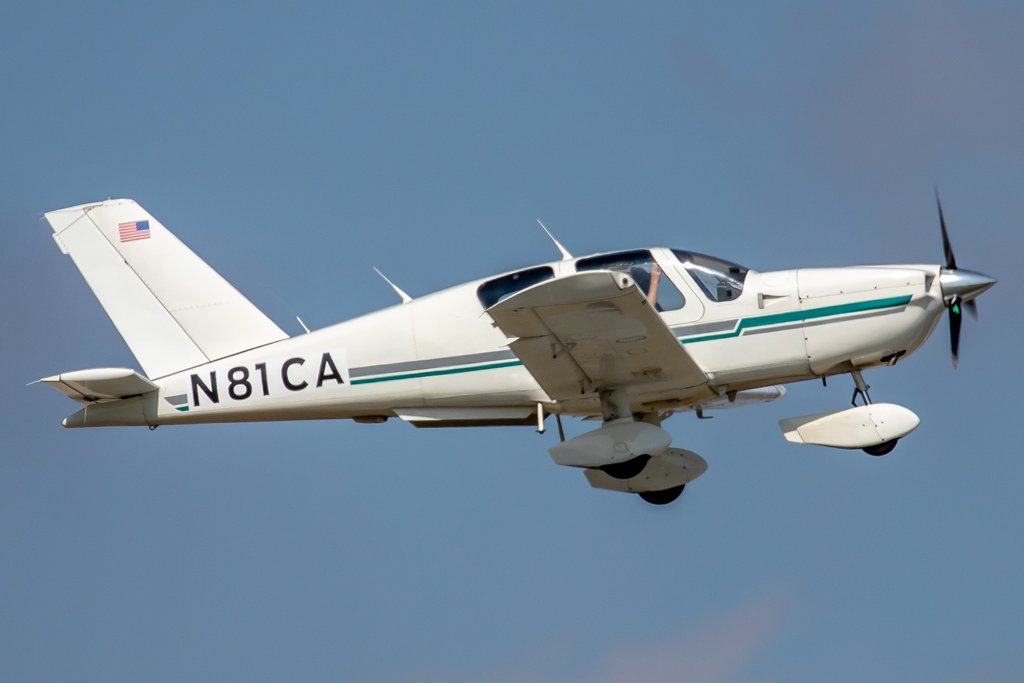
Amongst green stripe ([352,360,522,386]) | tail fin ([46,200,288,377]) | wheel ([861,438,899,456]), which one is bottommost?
wheel ([861,438,899,456])

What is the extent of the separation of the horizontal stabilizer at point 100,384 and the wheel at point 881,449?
6967 mm

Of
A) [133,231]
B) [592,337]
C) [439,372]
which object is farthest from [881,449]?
[133,231]

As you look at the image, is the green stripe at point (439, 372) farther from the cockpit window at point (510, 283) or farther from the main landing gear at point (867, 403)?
the main landing gear at point (867, 403)

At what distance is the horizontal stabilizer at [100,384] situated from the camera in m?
14.6

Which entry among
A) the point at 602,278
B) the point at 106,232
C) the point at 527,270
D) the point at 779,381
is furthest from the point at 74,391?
the point at 779,381

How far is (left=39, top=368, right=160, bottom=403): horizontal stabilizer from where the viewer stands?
1461cm

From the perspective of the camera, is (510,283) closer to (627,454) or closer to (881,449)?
(627,454)

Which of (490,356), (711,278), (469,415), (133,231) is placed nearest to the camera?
(711,278)

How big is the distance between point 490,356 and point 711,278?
222cm

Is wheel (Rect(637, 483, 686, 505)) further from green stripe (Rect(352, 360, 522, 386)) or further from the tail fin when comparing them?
the tail fin

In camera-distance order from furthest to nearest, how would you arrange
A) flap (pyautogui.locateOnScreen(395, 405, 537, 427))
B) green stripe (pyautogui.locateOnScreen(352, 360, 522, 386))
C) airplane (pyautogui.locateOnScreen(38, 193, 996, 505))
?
flap (pyautogui.locateOnScreen(395, 405, 537, 427)) < green stripe (pyautogui.locateOnScreen(352, 360, 522, 386)) < airplane (pyautogui.locateOnScreen(38, 193, 996, 505))

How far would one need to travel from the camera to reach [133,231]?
52.9ft

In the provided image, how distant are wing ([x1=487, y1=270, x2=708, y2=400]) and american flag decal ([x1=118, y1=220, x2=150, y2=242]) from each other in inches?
188

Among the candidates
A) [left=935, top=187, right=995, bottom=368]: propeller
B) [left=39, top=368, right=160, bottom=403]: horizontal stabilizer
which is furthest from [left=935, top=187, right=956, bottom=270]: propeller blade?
[left=39, top=368, right=160, bottom=403]: horizontal stabilizer
